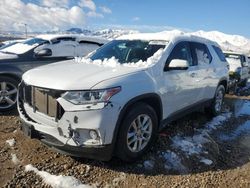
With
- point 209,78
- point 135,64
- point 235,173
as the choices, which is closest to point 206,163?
point 235,173

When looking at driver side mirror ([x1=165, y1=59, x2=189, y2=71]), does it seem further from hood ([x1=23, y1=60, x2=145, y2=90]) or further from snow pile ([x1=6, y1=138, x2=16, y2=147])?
snow pile ([x1=6, y1=138, x2=16, y2=147])

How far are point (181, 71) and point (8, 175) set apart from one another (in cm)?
309

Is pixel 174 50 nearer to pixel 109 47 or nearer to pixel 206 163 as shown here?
pixel 109 47

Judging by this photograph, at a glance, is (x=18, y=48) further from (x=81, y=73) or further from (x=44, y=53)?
(x=81, y=73)

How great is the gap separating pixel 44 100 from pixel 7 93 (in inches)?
119

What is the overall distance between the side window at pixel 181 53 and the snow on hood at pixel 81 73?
240 millimetres

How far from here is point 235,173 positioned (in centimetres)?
441

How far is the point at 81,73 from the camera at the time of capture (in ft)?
13.4

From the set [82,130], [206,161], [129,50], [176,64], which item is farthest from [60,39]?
[206,161]

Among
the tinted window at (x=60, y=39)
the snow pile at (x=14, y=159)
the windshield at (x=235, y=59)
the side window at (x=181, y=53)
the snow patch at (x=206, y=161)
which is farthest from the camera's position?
the windshield at (x=235, y=59)

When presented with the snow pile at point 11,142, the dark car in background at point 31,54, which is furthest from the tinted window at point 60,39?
the snow pile at point 11,142

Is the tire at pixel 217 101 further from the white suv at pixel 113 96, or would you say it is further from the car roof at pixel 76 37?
the car roof at pixel 76 37

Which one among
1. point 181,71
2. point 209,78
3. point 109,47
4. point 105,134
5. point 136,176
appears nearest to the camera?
point 105,134

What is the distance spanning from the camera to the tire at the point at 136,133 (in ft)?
13.1
